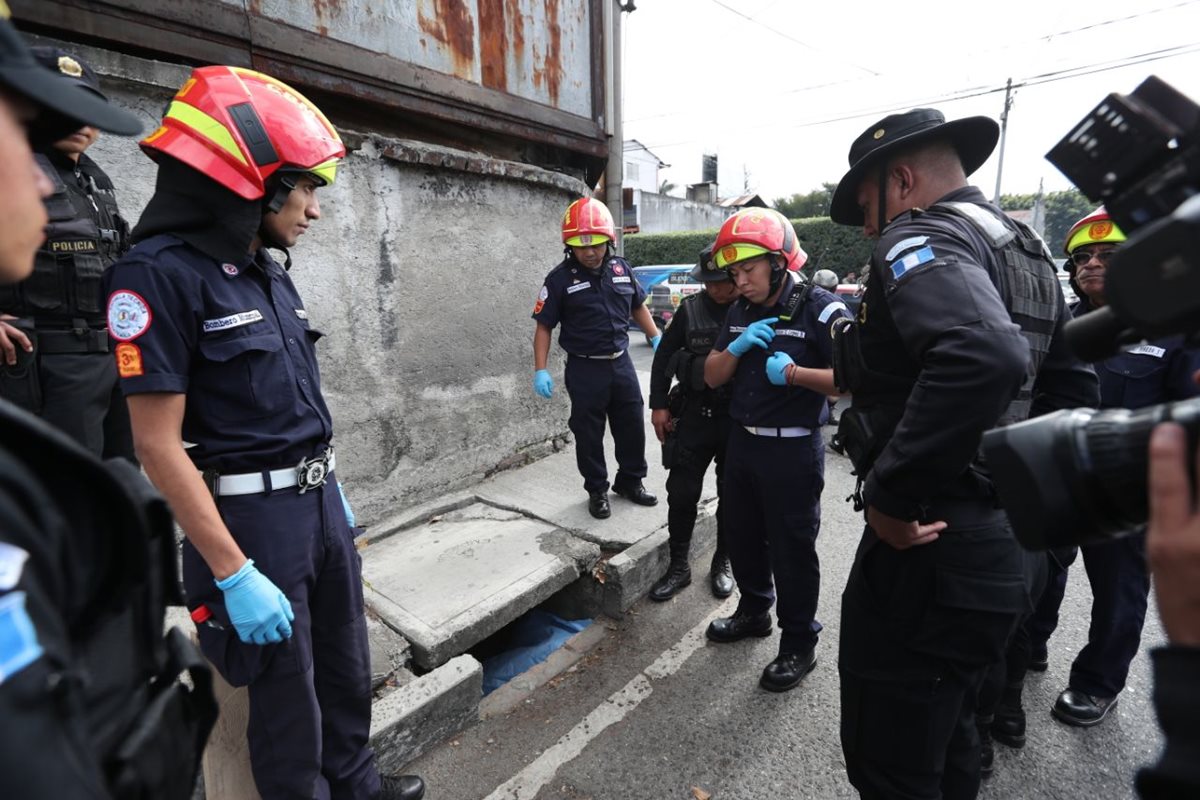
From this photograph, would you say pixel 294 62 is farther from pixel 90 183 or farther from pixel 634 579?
pixel 634 579

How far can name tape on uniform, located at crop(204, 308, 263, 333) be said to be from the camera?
155cm

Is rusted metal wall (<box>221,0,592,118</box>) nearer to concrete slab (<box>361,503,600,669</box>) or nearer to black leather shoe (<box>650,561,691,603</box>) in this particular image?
concrete slab (<box>361,503,600,669</box>)

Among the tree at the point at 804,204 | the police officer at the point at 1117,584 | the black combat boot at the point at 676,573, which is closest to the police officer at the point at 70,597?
the police officer at the point at 1117,584

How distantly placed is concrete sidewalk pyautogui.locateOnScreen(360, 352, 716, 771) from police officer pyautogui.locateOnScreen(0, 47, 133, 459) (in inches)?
57.9

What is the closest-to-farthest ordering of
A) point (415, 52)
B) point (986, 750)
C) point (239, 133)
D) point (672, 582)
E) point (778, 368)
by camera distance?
1. point (239, 133)
2. point (986, 750)
3. point (778, 368)
4. point (672, 582)
5. point (415, 52)

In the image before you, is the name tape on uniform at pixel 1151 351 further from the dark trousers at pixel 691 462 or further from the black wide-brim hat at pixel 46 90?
the black wide-brim hat at pixel 46 90

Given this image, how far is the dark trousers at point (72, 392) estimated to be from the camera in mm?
2320

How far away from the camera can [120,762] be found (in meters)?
0.68

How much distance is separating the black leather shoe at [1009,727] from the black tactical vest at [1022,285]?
1.41 metres

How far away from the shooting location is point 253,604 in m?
1.52

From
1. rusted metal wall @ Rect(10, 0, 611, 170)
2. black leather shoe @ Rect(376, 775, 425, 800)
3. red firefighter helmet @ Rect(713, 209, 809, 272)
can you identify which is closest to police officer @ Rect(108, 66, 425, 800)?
black leather shoe @ Rect(376, 775, 425, 800)

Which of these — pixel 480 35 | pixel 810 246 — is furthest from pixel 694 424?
pixel 810 246

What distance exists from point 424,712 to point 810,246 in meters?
19.0

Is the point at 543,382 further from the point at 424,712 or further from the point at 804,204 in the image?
the point at 804,204
